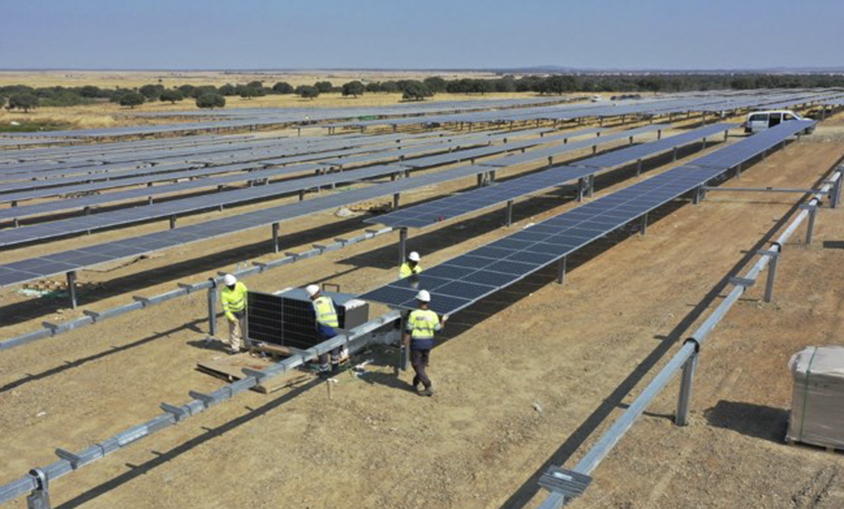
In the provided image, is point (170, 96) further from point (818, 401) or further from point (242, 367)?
point (818, 401)

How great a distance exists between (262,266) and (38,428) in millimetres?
5456

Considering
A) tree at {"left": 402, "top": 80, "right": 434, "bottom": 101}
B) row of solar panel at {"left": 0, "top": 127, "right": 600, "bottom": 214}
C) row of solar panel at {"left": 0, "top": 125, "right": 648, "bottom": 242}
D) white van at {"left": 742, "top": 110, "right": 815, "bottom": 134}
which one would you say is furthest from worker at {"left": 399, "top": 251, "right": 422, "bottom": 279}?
tree at {"left": 402, "top": 80, "right": 434, "bottom": 101}

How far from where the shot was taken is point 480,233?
23.0 meters

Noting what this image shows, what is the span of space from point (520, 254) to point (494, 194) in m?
7.93

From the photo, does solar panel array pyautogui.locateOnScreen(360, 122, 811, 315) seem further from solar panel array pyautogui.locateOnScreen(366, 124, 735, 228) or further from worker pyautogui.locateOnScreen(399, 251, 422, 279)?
solar panel array pyautogui.locateOnScreen(366, 124, 735, 228)

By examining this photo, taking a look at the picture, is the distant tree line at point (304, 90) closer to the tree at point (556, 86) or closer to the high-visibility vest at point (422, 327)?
the tree at point (556, 86)

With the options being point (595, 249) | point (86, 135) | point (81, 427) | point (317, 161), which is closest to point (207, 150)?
point (317, 161)

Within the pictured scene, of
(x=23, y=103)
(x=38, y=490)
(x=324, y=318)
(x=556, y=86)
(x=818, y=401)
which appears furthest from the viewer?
(x=556, y=86)

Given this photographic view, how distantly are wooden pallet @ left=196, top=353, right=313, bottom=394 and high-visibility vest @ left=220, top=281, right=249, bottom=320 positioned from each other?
773mm

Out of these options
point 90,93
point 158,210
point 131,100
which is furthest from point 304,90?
point 158,210

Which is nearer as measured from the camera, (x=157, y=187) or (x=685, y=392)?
(x=685, y=392)

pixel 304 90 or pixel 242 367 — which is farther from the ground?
pixel 304 90

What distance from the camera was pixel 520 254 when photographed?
1611 centimetres

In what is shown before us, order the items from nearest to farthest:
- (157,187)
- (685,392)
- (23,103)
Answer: (685,392), (157,187), (23,103)
